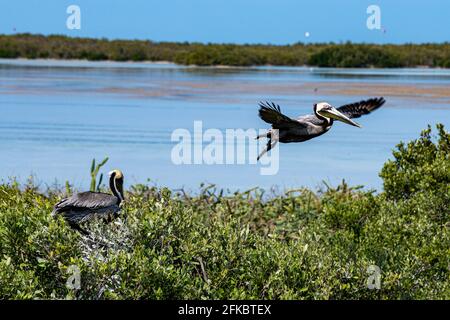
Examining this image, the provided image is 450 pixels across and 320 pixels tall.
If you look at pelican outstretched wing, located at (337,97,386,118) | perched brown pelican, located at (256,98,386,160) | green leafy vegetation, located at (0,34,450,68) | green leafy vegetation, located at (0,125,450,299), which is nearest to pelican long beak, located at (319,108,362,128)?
perched brown pelican, located at (256,98,386,160)

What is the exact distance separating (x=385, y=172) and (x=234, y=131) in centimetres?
650

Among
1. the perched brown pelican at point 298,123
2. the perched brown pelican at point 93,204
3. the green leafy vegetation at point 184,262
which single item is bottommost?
the green leafy vegetation at point 184,262

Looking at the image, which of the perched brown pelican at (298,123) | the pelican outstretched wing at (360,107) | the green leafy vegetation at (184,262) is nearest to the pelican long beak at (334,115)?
the perched brown pelican at (298,123)

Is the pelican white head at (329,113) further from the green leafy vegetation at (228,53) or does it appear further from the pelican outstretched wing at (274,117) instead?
the green leafy vegetation at (228,53)

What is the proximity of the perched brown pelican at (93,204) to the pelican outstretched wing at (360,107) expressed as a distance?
6.40ft

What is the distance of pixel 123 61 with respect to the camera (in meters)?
77.4

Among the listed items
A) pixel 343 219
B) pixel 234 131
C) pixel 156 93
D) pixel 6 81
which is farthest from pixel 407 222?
pixel 6 81

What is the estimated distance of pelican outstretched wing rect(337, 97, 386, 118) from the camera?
6438mm

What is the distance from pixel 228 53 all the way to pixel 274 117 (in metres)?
62.2

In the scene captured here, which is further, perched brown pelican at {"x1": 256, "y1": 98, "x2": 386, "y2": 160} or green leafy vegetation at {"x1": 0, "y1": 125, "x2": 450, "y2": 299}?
green leafy vegetation at {"x1": 0, "y1": 125, "x2": 450, "y2": 299}

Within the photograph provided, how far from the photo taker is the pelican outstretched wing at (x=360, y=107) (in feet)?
21.1

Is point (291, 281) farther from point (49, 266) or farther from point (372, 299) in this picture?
point (49, 266)

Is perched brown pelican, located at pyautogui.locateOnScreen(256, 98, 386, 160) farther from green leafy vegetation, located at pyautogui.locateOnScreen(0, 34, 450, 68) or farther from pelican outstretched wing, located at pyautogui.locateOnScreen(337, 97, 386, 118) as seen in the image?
green leafy vegetation, located at pyautogui.locateOnScreen(0, 34, 450, 68)

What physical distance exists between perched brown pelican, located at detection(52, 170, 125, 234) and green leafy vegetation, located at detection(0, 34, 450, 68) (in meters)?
48.9
